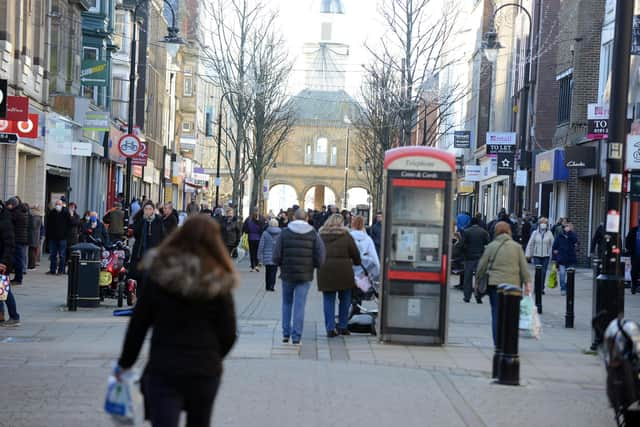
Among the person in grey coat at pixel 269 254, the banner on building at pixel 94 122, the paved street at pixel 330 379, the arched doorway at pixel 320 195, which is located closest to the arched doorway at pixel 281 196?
the arched doorway at pixel 320 195

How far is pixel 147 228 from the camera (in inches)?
722

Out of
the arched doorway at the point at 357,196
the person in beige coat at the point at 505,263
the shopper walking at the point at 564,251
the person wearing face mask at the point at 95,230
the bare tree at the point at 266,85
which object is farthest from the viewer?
the arched doorway at the point at 357,196

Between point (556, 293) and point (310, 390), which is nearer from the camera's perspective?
point (310, 390)

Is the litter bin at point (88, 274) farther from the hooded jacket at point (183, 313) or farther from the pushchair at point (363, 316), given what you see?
the hooded jacket at point (183, 313)

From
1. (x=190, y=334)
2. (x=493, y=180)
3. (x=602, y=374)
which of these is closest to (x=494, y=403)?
(x=602, y=374)

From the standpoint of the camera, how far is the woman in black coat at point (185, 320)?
19.2 ft

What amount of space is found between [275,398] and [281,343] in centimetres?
459

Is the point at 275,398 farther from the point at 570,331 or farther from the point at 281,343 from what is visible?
the point at 570,331

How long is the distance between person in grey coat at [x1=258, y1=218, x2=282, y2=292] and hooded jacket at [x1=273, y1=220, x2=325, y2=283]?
9.73m

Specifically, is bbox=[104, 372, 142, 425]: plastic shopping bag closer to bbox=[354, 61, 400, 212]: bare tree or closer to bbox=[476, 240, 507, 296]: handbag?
bbox=[476, 240, 507, 296]: handbag

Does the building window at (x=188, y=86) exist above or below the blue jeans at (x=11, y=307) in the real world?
above

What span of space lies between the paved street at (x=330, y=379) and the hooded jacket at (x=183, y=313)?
11.3 feet

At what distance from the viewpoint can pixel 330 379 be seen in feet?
38.7

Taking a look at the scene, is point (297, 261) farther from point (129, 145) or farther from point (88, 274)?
point (129, 145)
